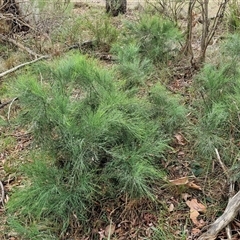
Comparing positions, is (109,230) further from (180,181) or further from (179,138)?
(179,138)

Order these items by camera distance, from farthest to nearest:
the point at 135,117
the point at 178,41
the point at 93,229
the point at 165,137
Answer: the point at 178,41, the point at 165,137, the point at 135,117, the point at 93,229

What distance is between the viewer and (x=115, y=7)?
6301mm

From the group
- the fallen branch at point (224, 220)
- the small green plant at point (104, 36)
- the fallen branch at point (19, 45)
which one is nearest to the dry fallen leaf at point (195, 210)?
the fallen branch at point (224, 220)

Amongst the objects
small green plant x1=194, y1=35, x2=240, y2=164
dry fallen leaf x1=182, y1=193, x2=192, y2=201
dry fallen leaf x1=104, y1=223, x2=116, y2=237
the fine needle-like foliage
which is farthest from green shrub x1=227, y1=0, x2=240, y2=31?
dry fallen leaf x1=104, y1=223, x2=116, y2=237

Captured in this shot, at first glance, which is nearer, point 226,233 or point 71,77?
point 226,233

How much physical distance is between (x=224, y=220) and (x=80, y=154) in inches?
31.3

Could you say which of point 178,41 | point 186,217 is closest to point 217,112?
Result: point 186,217

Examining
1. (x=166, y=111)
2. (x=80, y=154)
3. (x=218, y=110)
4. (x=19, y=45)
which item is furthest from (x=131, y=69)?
(x=19, y=45)

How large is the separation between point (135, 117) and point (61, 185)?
0.60 metres

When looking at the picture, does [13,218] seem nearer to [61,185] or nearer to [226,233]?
[61,185]

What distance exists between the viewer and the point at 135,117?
7.22ft

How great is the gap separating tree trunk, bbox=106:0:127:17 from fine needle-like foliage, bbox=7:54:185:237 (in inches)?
168

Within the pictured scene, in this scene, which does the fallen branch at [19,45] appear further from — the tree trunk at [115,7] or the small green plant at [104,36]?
the tree trunk at [115,7]

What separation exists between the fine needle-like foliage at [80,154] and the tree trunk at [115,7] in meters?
4.26
